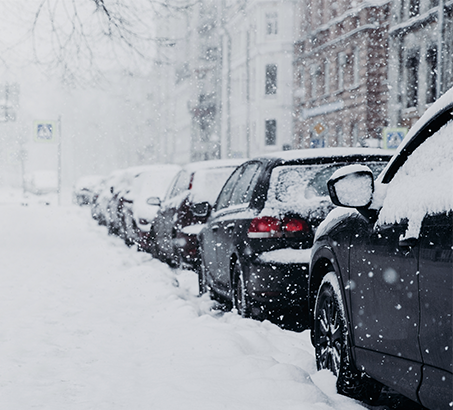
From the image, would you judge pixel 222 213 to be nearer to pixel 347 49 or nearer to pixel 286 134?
pixel 347 49

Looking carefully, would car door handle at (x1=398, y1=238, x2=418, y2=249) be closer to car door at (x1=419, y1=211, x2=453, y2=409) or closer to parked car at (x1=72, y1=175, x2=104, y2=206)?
car door at (x1=419, y1=211, x2=453, y2=409)

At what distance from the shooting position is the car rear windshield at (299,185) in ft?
20.7

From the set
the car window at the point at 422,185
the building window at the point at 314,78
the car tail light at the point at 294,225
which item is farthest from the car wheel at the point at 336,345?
the building window at the point at 314,78

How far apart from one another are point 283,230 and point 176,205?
483 centimetres

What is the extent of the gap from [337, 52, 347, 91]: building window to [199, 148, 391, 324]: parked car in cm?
2879

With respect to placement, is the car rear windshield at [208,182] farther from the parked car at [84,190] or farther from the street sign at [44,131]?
the parked car at [84,190]

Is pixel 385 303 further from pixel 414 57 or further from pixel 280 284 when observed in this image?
pixel 414 57

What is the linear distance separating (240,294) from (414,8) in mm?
25552

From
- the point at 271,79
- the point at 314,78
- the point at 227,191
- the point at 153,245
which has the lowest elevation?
the point at 153,245

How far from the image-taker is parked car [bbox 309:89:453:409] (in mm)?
3008

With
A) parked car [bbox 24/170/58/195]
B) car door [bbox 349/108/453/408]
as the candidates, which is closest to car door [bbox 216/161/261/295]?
car door [bbox 349/108/453/408]

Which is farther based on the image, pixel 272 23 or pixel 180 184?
pixel 272 23

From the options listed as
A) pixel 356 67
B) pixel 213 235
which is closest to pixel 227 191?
pixel 213 235

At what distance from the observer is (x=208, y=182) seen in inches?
424
